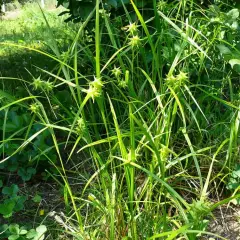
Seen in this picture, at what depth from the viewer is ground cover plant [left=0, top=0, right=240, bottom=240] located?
1.53 metres

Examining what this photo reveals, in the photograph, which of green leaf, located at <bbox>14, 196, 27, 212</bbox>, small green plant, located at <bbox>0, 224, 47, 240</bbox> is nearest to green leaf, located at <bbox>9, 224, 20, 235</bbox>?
small green plant, located at <bbox>0, 224, 47, 240</bbox>

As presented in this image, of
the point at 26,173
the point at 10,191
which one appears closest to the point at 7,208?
the point at 10,191

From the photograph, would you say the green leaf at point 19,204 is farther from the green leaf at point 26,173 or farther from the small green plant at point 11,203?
the green leaf at point 26,173

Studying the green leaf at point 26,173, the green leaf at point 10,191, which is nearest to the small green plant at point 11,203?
the green leaf at point 10,191

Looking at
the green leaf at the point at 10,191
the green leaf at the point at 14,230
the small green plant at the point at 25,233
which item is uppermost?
the green leaf at the point at 10,191

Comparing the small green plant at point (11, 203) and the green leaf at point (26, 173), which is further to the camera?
the green leaf at point (26, 173)

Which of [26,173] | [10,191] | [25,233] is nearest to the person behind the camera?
[25,233]

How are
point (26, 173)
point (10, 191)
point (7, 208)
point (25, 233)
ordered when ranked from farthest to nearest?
point (26, 173), point (10, 191), point (7, 208), point (25, 233)

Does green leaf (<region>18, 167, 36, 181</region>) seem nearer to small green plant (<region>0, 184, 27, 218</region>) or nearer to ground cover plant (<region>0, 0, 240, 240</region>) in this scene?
ground cover plant (<region>0, 0, 240, 240</region>)

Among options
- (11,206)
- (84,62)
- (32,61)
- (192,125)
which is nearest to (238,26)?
(192,125)

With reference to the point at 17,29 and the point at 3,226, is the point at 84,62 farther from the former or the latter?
the point at 17,29

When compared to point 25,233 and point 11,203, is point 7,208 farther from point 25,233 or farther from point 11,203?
point 25,233

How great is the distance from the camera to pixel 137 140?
→ 1.82 meters

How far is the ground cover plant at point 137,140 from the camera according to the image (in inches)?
60.1
